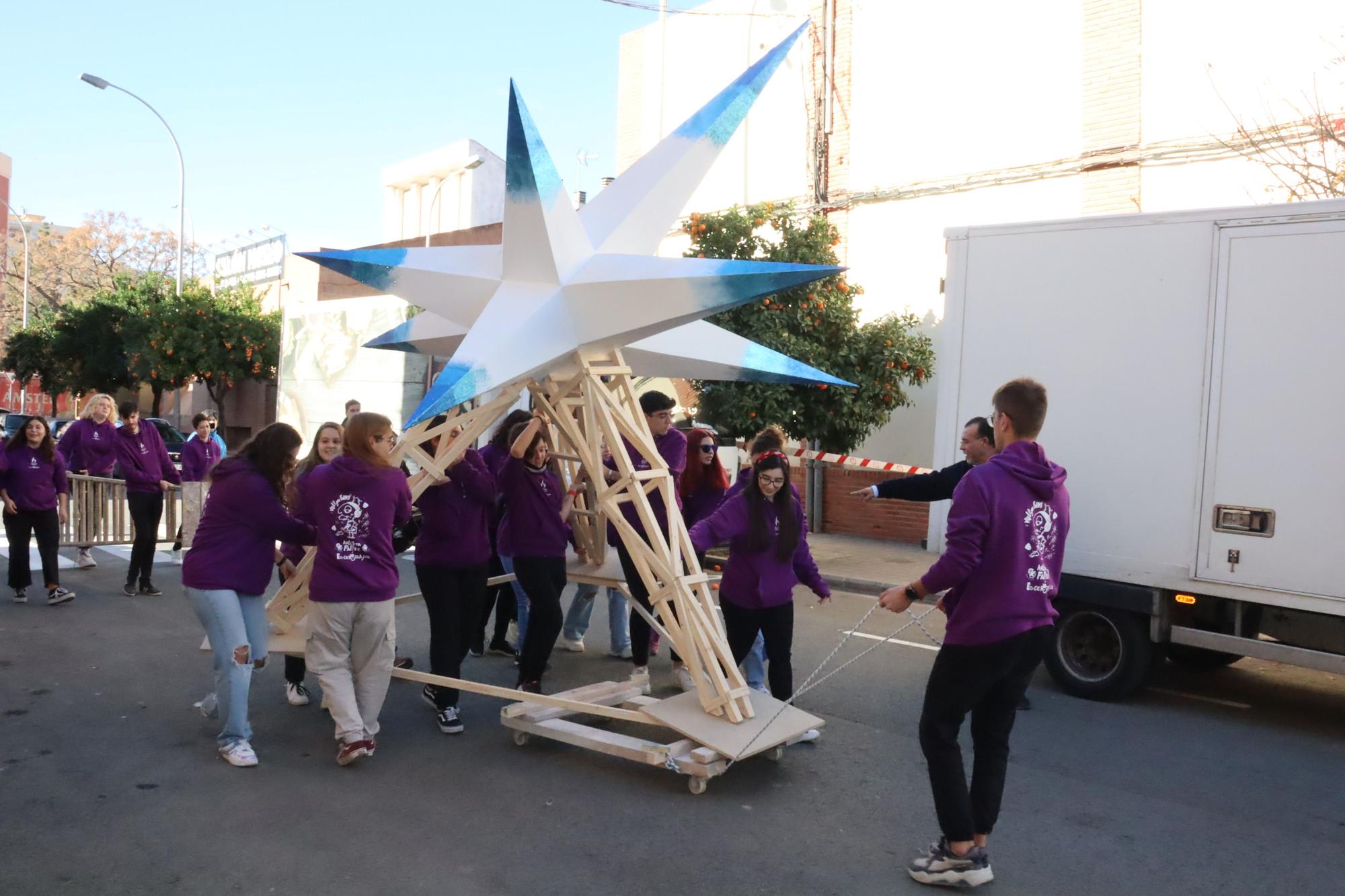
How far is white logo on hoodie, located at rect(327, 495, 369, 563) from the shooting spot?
5348 millimetres

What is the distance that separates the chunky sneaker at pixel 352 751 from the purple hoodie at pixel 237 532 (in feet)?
2.96

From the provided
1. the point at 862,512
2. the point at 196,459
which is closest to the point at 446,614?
the point at 196,459

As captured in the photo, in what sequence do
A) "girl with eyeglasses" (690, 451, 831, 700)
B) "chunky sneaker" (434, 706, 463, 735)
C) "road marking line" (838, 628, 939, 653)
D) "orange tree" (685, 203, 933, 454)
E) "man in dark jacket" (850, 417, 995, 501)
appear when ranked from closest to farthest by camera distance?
1. "girl with eyeglasses" (690, 451, 831, 700)
2. "chunky sneaker" (434, 706, 463, 735)
3. "man in dark jacket" (850, 417, 995, 501)
4. "road marking line" (838, 628, 939, 653)
5. "orange tree" (685, 203, 933, 454)

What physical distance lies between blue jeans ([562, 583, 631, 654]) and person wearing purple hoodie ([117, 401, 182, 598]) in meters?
4.36

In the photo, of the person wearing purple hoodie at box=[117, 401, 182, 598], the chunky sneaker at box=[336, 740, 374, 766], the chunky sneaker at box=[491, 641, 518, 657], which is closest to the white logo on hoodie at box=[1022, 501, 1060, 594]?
the chunky sneaker at box=[336, 740, 374, 766]

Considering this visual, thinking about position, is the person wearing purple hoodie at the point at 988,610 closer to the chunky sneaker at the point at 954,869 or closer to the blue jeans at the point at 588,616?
the chunky sneaker at the point at 954,869

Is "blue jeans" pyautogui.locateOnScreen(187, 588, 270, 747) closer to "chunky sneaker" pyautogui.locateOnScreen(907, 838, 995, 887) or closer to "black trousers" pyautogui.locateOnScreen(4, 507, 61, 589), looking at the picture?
"chunky sneaker" pyautogui.locateOnScreen(907, 838, 995, 887)

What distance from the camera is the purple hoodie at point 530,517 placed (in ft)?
21.5

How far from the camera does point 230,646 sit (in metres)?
5.42

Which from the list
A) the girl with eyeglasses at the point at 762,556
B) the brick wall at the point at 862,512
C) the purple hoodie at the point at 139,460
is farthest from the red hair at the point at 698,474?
the brick wall at the point at 862,512

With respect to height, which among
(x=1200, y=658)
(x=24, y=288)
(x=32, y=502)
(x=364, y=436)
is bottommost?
(x=1200, y=658)

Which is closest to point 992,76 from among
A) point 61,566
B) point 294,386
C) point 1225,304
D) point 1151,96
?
point 1151,96

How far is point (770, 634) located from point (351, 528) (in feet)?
7.31

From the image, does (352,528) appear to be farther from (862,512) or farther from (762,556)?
(862,512)
